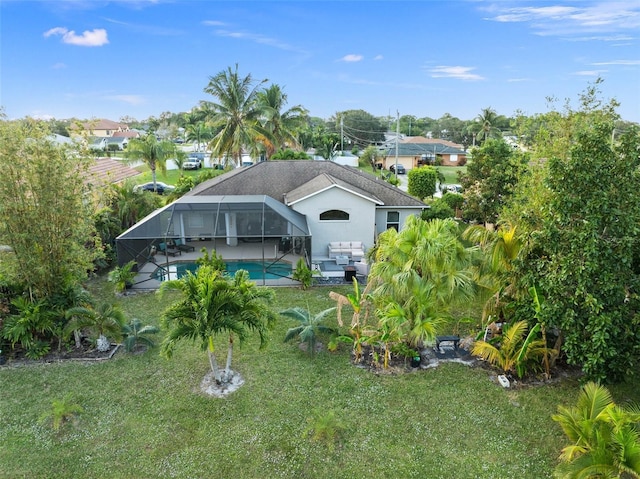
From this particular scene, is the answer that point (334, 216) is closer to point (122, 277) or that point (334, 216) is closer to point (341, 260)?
point (341, 260)

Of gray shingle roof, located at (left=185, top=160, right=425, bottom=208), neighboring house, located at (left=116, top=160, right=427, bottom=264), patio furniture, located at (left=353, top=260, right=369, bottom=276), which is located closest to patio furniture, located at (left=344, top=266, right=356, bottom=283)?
patio furniture, located at (left=353, top=260, right=369, bottom=276)

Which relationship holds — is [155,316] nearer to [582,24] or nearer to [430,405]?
[430,405]

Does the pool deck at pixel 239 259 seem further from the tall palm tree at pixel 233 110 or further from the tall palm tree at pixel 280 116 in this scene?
the tall palm tree at pixel 280 116

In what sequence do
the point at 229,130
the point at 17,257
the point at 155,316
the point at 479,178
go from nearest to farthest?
the point at 17,257
the point at 155,316
the point at 479,178
the point at 229,130

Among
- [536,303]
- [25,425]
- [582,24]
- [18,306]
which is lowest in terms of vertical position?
[25,425]

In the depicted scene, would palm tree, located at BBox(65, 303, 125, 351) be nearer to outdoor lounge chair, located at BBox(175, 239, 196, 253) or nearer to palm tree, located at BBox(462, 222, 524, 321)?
outdoor lounge chair, located at BBox(175, 239, 196, 253)

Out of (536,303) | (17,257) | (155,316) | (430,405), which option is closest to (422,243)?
(536,303)
